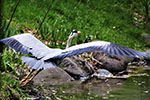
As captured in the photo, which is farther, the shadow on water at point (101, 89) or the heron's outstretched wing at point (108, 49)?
the shadow on water at point (101, 89)

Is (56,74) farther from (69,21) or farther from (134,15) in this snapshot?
(134,15)

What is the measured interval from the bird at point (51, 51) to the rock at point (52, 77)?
1.64 m

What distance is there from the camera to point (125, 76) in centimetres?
923

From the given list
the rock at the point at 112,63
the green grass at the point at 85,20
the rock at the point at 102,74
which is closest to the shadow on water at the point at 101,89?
the rock at the point at 102,74

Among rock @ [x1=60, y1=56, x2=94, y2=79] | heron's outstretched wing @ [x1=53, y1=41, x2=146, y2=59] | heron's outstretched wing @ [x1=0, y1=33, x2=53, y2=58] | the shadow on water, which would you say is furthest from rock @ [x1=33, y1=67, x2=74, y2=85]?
heron's outstretched wing @ [x1=53, y1=41, x2=146, y2=59]

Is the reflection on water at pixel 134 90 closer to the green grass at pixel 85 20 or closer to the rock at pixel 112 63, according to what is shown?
the rock at pixel 112 63

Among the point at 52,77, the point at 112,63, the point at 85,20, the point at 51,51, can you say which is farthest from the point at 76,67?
the point at 85,20

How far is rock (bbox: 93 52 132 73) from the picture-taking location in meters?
9.90

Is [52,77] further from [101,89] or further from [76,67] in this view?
[101,89]

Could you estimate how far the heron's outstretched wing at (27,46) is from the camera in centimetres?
588

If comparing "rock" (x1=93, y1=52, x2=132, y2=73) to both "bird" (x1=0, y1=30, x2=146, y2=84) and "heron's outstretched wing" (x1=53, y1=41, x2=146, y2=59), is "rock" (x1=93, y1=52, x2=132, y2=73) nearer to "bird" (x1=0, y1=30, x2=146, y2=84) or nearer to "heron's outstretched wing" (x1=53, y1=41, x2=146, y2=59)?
"bird" (x1=0, y1=30, x2=146, y2=84)

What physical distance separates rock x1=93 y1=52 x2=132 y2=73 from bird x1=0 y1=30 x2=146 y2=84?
400 centimetres

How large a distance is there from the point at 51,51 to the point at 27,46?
0.40m

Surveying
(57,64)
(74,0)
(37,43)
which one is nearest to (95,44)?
(57,64)
